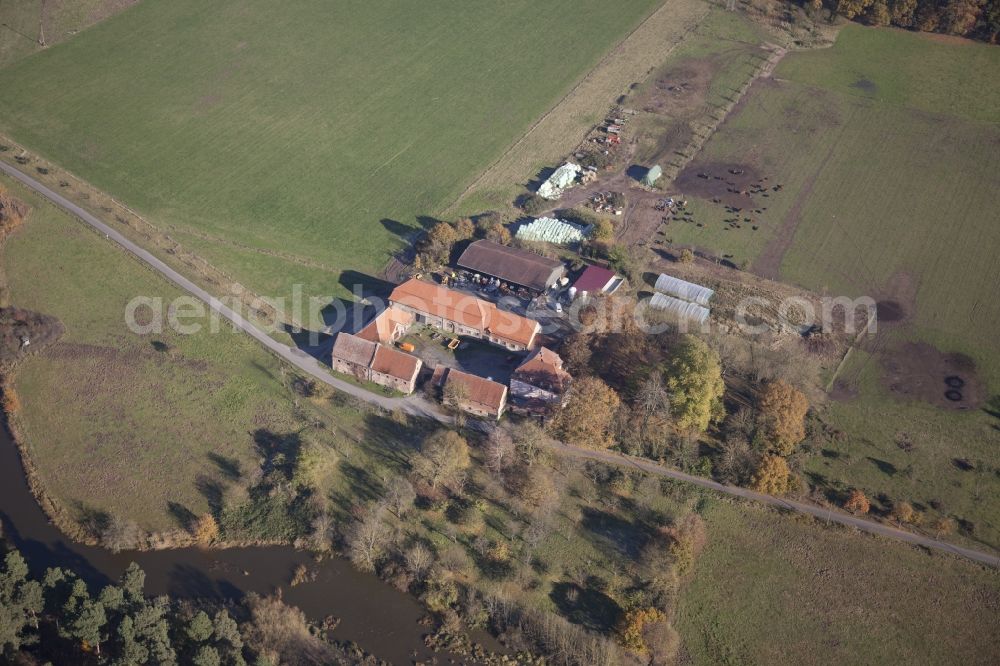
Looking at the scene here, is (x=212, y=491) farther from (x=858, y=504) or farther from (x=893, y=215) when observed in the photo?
(x=893, y=215)

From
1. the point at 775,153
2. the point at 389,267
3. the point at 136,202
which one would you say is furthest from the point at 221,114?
the point at 775,153

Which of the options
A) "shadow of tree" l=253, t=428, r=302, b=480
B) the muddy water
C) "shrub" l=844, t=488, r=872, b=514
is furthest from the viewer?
"shadow of tree" l=253, t=428, r=302, b=480

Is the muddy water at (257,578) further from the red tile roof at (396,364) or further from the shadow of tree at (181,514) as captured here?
the red tile roof at (396,364)

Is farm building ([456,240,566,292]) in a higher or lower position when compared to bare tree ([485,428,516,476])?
higher

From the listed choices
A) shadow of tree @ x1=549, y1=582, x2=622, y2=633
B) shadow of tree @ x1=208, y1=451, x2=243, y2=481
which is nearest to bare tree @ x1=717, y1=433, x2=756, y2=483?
shadow of tree @ x1=549, y1=582, x2=622, y2=633

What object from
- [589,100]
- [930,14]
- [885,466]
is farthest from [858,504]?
[930,14]

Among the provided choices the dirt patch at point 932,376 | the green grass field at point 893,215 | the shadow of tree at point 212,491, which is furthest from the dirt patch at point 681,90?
the shadow of tree at point 212,491

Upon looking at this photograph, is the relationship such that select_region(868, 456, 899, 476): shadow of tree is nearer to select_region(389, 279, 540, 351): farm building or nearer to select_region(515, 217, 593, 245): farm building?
select_region(389, 279, 540, 351): farm building
